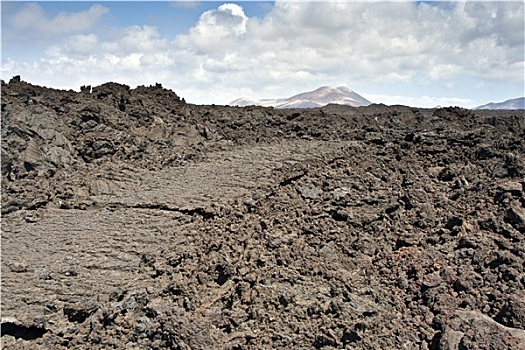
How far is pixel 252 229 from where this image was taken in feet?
17.3

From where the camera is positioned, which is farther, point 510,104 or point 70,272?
point 510,104

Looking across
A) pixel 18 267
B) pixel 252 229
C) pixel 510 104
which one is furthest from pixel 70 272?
pixel 510 104

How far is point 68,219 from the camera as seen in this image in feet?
18.9

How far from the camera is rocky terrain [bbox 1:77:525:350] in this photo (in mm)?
4375

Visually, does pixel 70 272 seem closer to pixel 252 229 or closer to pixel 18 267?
pixel 18 267

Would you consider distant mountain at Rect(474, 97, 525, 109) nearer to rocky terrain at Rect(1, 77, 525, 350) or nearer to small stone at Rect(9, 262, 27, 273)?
rocky terrain at Rect(1, 77, 525, 350)

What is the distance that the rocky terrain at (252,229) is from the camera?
4375mm

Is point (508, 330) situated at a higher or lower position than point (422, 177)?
lower

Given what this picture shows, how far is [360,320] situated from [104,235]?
289cm

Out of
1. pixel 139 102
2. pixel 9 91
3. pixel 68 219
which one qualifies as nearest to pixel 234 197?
pixel 68 219

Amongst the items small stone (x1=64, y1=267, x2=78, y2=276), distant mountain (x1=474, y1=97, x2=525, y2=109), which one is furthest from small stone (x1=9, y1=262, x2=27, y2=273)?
distant mountain (x1=474, y1=97, x2=525, y2=109)

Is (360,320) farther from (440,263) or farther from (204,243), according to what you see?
(204,243)

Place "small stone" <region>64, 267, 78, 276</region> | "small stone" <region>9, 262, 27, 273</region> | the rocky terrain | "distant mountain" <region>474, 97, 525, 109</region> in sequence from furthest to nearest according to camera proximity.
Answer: "distant mountain" <region>474, 97, 525, 109</region>, "small stone" <region>9, 262, 27, 273</region>, "small stone" <region>64, 267, 78, 276</region>, the rocky terrain

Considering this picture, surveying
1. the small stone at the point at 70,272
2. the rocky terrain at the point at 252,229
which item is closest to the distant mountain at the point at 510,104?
the rocky terrain at the point at 252,229
